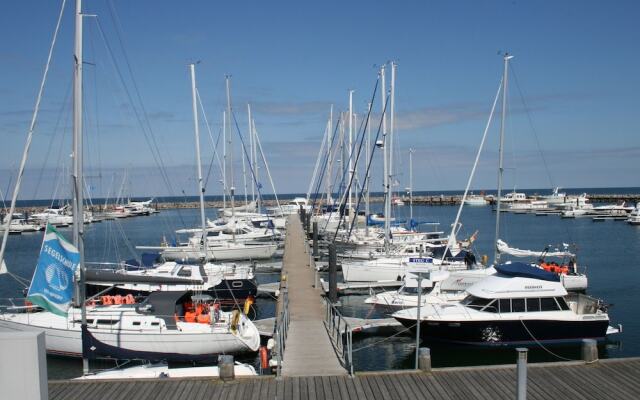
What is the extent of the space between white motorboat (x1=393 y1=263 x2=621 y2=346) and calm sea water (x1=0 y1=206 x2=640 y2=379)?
683 millimetres

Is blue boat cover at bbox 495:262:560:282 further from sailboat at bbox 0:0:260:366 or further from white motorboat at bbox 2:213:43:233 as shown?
white motorboat at bbox 2:213:43:233

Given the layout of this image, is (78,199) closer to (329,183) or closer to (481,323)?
(481,323)

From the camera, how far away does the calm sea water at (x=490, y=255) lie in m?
21.0

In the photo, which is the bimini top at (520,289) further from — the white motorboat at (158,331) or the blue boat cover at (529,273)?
the white motorboat at (158,331)

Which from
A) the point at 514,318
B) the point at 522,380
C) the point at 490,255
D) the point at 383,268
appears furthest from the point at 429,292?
the point at 490,255

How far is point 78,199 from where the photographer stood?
628 inches

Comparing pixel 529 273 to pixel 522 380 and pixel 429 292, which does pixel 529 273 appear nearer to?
pixel 429 292

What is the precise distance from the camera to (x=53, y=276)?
46.4 ft

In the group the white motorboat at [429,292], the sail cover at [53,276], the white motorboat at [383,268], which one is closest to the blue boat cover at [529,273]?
the white motorboat at [429,292]

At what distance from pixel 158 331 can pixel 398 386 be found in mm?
10037

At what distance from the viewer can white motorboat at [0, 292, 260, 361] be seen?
19.3 meters

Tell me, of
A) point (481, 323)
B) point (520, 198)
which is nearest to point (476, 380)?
point (481, 323)

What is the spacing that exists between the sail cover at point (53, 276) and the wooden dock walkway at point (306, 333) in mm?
5726

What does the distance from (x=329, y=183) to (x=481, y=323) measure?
44.9m
